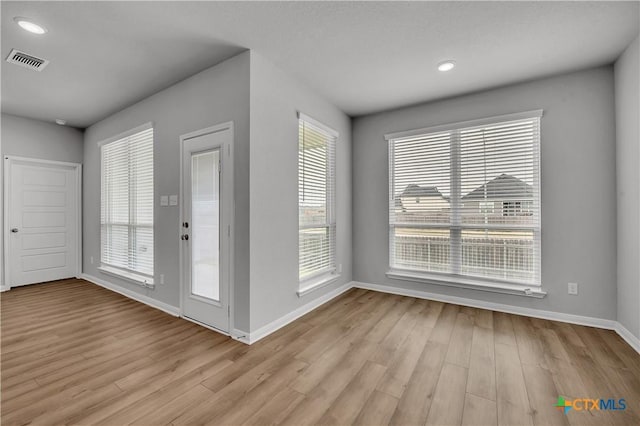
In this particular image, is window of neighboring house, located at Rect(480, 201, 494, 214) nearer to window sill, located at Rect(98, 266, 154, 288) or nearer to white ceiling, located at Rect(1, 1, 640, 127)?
white ceiling, located at Rect(1, 1, 640, 127)

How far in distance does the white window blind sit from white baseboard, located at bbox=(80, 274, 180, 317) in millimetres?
1630

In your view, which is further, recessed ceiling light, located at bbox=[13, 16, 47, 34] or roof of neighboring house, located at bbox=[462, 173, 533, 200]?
roof of neighboring house, located at bbox=[462, 173, 533, 200]

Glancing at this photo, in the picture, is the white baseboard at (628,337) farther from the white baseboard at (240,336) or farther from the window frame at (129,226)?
the window frame at (129,226)

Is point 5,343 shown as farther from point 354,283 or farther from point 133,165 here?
point 354,283

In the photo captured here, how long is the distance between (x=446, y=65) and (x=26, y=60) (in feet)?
14.2

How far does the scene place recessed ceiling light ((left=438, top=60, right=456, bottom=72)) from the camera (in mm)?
2883

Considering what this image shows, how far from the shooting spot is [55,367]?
2.21 m

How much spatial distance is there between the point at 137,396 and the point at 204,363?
1.62ft

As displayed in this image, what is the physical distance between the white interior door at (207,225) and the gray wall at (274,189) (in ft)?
1.03

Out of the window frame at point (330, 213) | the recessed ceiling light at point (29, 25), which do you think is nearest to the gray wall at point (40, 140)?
the recessed ceiling light at point (29, 25)

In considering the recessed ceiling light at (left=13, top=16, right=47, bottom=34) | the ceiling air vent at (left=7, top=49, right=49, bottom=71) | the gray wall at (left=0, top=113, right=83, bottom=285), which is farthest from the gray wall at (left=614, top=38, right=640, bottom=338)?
the gray wall at (left=0, top=113, right=83, bottom=285)

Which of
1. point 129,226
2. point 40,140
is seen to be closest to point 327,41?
point 129,226

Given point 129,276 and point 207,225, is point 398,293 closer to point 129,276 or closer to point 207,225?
point 207,225

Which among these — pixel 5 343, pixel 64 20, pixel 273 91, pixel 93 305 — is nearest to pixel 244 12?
pixel 273 91
